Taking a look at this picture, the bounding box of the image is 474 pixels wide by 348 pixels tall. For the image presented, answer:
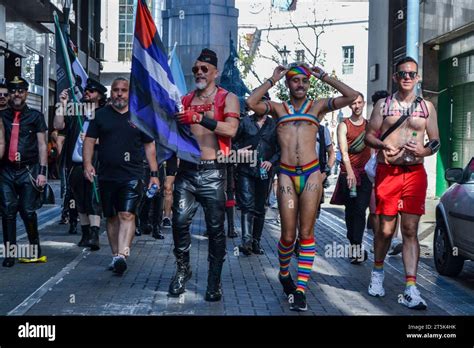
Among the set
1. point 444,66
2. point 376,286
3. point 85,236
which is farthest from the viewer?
point 444,66

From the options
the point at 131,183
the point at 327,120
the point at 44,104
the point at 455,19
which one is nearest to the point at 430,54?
the point at 455,19

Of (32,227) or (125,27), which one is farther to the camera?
(125,27)

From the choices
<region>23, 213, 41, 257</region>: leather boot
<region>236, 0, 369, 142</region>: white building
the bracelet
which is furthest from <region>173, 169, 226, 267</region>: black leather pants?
<region>236, 0, 369, 142</region>: white building

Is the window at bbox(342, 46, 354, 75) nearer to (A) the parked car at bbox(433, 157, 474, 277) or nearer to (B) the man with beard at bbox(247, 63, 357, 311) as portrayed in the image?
(A) the parked car at bbox(433, 157, 474, 277)

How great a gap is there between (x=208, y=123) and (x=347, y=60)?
53915 mm

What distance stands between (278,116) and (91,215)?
14.0ft

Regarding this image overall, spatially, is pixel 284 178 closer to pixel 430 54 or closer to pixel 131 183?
pixel 131 183

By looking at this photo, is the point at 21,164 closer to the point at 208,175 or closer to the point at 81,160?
the point at 81,160

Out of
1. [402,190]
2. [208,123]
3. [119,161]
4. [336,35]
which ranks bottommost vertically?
[402,190]

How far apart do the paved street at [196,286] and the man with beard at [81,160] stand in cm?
29

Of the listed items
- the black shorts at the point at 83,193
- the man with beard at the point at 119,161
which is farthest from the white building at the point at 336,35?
the man with beard at the point at 119,161

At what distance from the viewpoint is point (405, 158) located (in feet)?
25.6

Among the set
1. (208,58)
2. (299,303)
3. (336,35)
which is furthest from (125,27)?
(299,303)
